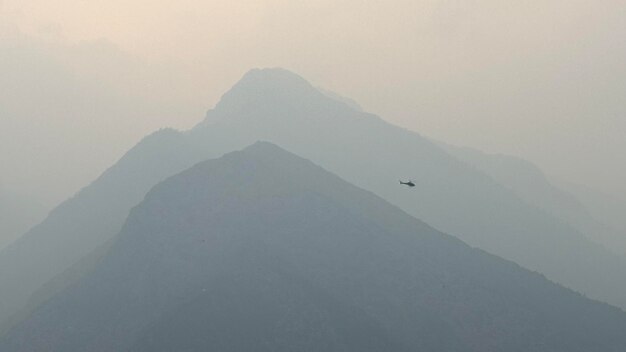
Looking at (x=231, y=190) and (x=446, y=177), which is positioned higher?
(x=446, y=177)

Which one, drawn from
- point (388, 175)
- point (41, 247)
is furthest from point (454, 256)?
point (41, 247)

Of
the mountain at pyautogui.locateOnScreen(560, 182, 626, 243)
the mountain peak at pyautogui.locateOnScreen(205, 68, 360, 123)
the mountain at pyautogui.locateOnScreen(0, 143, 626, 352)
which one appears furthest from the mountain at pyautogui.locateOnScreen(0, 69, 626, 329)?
the mountain at pyautogui.locateOnScreen(560, 182, 626, 243)

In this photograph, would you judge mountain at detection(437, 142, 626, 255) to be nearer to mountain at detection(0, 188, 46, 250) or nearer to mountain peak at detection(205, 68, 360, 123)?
mountain peak at detection(205, 68, 360, 123)

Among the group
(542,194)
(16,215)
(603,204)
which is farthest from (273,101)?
(603,204)

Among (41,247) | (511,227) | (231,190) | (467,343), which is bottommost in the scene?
(41,247)

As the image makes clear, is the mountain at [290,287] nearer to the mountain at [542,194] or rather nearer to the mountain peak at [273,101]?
the mountain peak at [273,101]

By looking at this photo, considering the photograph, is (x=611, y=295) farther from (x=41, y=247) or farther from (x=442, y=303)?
(x=41, y=247)

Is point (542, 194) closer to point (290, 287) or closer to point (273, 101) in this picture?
point (273, 101)
